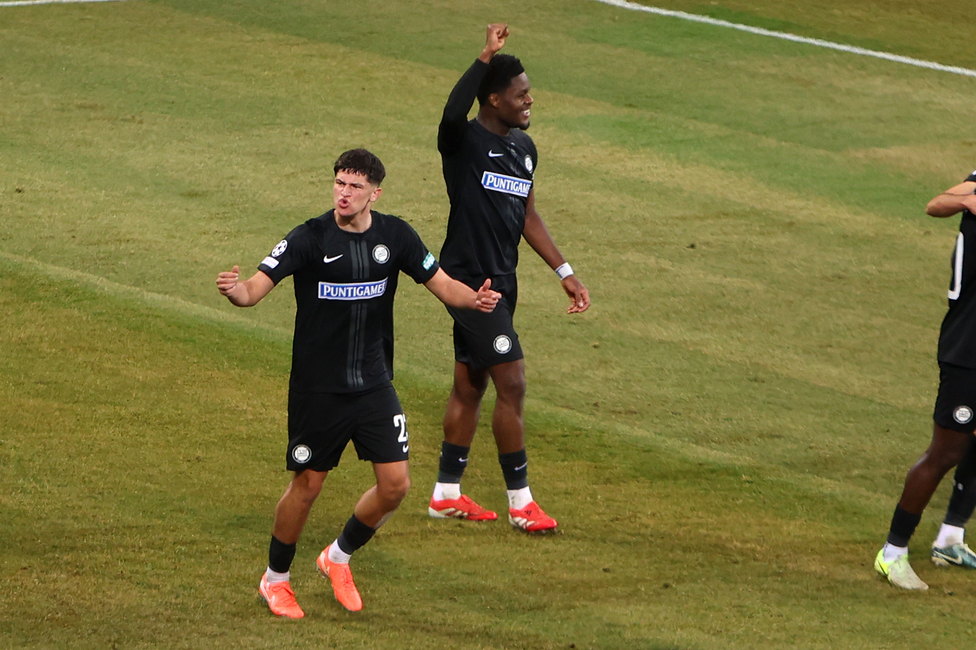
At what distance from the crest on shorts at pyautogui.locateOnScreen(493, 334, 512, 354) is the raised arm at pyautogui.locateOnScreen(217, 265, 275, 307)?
1591mm

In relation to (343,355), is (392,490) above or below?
below

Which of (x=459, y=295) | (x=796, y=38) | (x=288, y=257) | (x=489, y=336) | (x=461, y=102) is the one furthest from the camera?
(x=796, y=38)

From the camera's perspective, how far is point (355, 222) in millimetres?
5504

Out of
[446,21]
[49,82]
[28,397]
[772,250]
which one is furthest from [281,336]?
[446,21]

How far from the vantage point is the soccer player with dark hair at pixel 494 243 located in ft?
21.8

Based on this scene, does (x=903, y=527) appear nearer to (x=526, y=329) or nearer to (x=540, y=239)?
(x=540, y=239)

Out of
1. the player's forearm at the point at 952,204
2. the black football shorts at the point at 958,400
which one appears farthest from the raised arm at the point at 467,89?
the black football shorts at the point at 958,400

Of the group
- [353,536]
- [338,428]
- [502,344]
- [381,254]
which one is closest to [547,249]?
[502,344]

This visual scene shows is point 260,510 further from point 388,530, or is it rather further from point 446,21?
point 446,21

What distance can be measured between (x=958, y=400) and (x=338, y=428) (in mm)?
2886

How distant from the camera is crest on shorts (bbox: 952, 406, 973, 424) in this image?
5961mm

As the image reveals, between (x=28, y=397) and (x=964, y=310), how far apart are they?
548 centimetres

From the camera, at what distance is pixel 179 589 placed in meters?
5.73

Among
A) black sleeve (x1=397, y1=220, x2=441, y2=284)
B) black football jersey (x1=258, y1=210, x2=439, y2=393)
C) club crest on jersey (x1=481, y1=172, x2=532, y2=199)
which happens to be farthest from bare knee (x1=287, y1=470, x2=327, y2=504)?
club crest on jersey (x1=481, y1=172, x2=532, y2=199)
